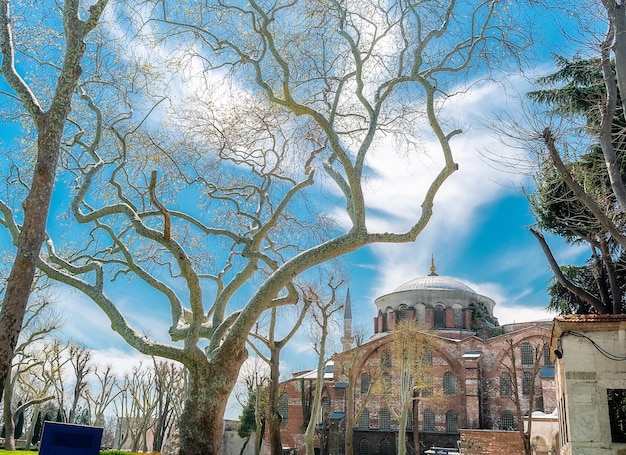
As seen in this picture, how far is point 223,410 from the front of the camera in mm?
8297

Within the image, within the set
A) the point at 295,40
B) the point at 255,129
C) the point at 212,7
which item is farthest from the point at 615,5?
the point at 255,129

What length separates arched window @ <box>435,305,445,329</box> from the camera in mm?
49406

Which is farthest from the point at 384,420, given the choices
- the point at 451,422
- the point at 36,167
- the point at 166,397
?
the point at 36,167

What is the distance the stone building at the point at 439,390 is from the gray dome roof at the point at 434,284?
1.78m

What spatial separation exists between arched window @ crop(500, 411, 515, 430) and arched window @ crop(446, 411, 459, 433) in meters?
3.07

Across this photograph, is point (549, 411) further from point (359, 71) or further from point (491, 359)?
point (359, 71)

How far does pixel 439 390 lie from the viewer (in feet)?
138

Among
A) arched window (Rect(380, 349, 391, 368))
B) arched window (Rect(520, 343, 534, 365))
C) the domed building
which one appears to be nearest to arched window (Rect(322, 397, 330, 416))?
arched window (Rect(380, 349, 391, 368))

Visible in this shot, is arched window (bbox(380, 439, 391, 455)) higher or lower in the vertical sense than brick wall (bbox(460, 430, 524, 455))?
lower

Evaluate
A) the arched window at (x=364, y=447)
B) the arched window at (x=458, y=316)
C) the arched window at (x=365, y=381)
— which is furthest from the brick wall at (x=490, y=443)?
the arched window at (x=458, y=316)

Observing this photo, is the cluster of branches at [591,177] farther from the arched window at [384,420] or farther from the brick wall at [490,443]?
the arched window at [384,420]

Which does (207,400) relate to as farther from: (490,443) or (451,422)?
(451,422)

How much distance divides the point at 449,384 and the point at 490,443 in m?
16.7

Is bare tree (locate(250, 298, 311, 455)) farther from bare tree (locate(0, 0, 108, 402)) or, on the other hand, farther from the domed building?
the domed building
